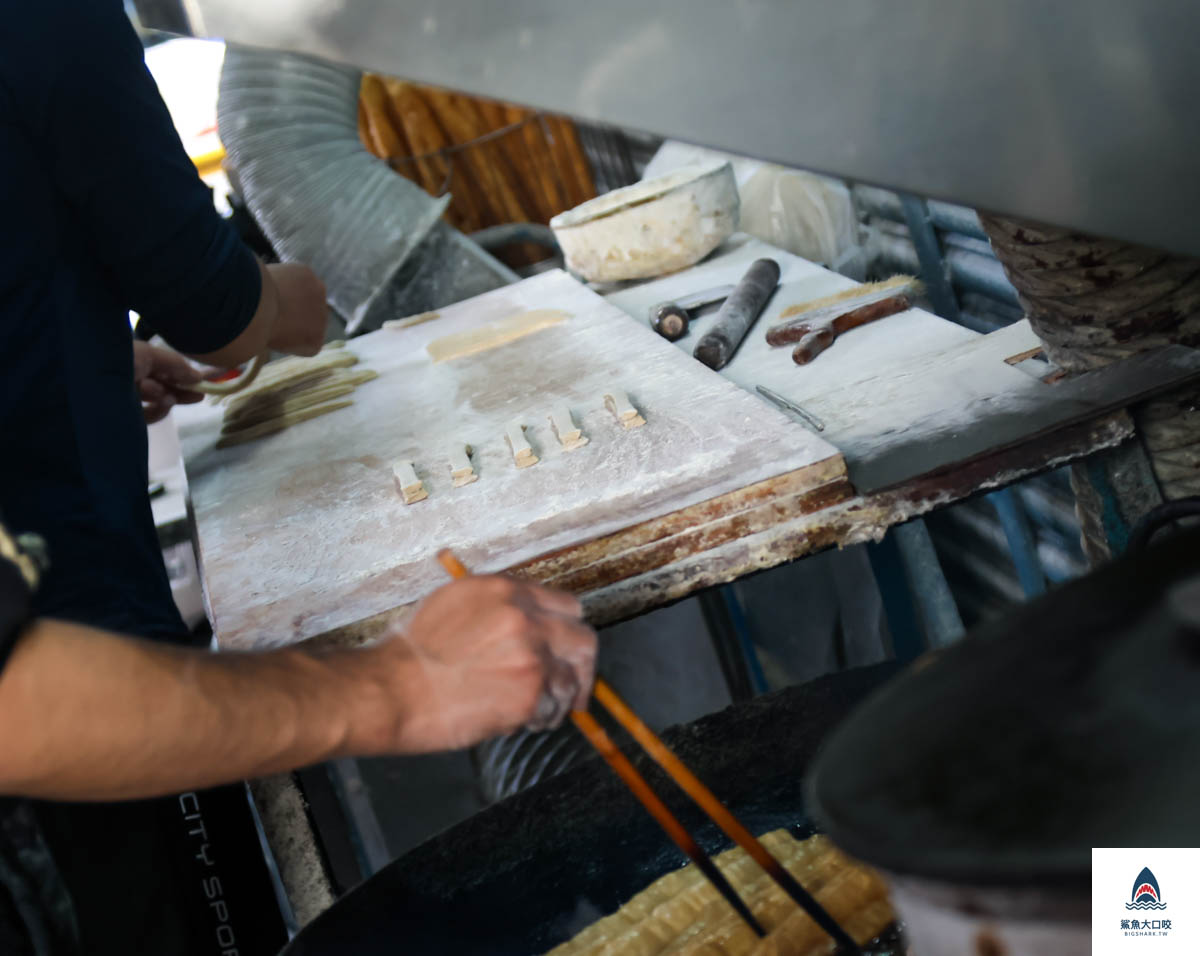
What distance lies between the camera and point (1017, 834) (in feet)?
1.97

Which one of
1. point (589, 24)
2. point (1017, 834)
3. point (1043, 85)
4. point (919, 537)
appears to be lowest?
point (919, 537)

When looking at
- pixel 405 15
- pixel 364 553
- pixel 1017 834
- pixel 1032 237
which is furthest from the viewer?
pixel 364 553

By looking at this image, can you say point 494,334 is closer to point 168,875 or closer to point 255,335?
point 255,335

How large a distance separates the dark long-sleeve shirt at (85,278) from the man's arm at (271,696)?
0.63 m

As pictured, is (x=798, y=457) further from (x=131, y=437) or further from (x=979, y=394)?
(x=131, y=437)

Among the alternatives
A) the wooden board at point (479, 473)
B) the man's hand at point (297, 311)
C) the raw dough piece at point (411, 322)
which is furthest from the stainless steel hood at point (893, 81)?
the raw dough piece at point (411, 322)

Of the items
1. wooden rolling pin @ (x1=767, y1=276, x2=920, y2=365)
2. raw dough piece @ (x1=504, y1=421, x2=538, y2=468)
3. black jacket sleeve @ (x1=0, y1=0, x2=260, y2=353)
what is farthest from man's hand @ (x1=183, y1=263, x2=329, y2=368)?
wooden rolling pin @ (x1=767, y1=276, x2=920, y2=365)

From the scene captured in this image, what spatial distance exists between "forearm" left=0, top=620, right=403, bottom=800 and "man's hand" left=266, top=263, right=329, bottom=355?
5.06 ft

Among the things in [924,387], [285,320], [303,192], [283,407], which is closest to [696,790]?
[924,387]

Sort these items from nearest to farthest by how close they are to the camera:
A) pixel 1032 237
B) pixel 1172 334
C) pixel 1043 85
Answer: pixel 1043 85
pixel 1032 237
pixel 1172 334

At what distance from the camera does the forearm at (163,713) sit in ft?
3.02

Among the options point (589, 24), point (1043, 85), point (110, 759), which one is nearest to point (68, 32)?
point (589, 24)

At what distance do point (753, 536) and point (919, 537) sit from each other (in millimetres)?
956

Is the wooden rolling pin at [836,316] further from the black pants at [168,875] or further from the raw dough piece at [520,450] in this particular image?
the black pants at [168,875]
